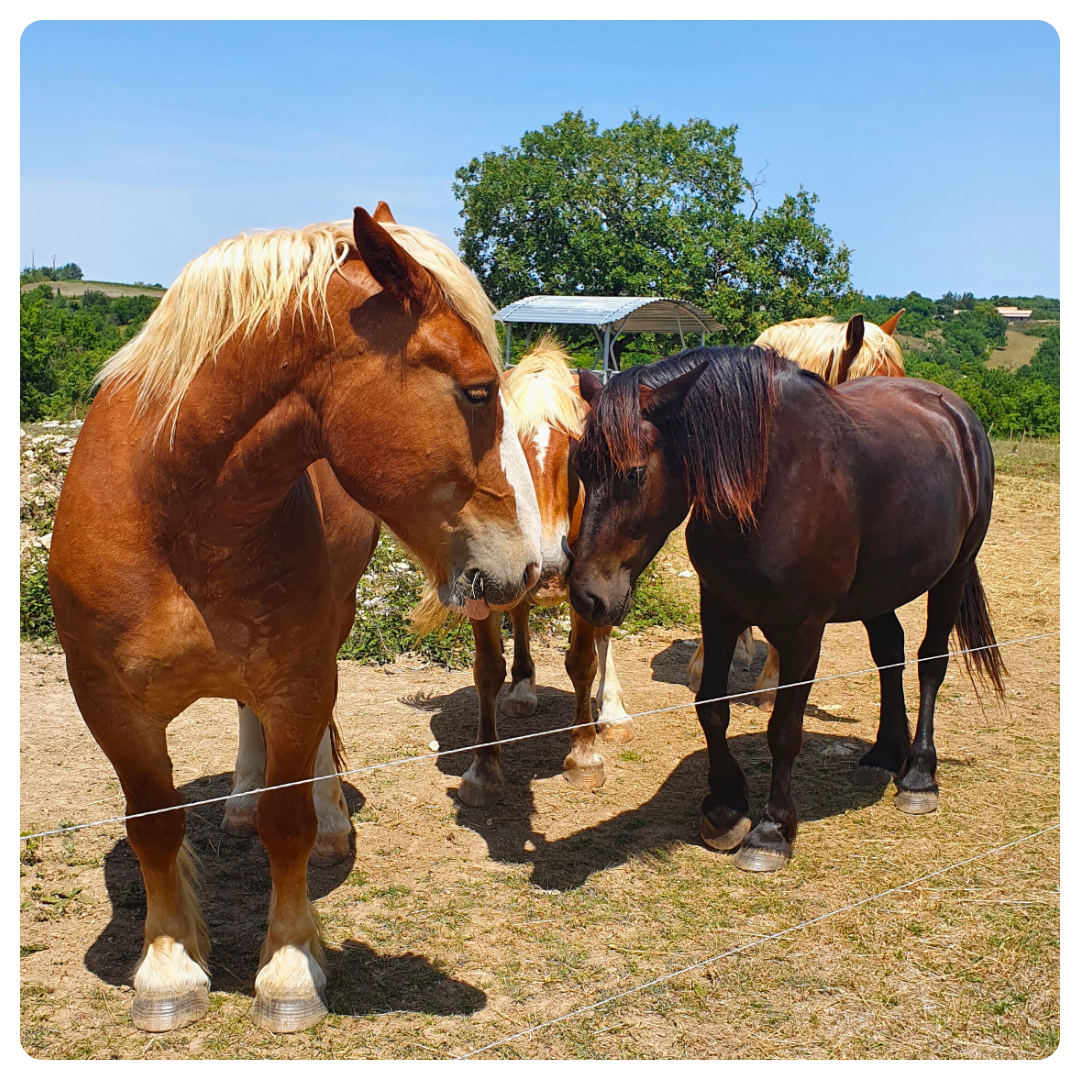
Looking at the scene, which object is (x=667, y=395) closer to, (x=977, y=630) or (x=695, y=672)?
(x=977, y=630)

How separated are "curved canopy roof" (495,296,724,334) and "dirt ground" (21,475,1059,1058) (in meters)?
12.6

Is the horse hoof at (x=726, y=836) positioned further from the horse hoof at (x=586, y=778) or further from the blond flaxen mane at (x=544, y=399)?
the blond flaxen mane at (x=544, y=399)

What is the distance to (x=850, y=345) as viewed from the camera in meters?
5.17

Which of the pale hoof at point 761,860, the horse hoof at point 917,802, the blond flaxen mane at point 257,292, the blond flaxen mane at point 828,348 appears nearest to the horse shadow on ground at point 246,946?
the pale hoof at point 761,860

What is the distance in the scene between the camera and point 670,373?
333 cm

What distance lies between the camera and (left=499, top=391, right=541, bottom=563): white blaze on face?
207 centimetres

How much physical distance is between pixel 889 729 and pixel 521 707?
198 centimetres

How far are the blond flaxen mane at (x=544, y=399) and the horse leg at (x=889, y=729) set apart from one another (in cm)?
175

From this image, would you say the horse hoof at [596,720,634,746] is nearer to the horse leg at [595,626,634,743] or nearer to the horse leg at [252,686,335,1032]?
the horse leg at [595,626,634,743]

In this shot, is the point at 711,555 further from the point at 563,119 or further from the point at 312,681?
the point at 563,119

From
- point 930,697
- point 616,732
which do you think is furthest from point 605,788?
point 930,697

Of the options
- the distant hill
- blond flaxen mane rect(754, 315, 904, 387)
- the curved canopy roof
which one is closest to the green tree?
the curved canopy roof

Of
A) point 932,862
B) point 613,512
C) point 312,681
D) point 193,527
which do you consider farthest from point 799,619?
point 193,527

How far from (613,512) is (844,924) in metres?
1.60
